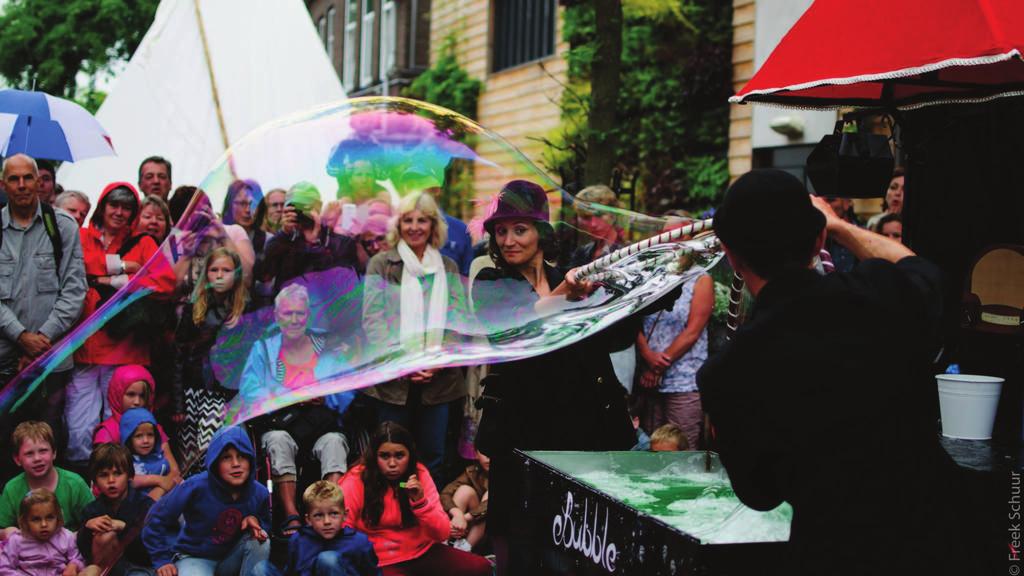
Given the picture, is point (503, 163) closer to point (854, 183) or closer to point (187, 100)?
point (854, 183)

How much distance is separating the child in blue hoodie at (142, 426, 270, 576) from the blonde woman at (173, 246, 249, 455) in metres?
0.67

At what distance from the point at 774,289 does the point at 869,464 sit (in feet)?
1.34

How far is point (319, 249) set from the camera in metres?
4.26

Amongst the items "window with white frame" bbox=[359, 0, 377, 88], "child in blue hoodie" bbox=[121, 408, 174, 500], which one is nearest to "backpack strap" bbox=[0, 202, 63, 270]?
"child in blue hoodie" bbox=[121, 408, 174, 500]

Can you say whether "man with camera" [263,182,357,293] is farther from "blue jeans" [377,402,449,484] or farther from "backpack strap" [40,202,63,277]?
"backpack strap" [40,202,63,277]

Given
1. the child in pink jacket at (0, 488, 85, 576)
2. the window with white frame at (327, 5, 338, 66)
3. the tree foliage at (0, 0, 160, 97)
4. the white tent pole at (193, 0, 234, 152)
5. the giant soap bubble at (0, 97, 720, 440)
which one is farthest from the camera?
the window with white frame at (327, 5, 338, 66)

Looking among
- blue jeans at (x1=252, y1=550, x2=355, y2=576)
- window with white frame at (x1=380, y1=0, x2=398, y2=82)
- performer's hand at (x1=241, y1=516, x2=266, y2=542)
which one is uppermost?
window with white frame at (x1=380, y1=0, x2=398, y2=82)

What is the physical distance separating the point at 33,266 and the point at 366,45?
2121cm

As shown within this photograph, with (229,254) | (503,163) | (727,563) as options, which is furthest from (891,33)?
(229,254)

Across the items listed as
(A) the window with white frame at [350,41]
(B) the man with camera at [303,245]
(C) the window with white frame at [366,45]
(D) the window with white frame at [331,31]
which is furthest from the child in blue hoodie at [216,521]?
(D) the window with white frame at [331,31]

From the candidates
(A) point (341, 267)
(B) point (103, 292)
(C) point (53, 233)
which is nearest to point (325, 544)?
(A) point (341, 267)

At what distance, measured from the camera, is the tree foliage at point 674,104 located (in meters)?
11.6

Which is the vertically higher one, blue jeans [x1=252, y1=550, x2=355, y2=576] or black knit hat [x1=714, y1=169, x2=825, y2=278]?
black knit hat [x1=714, y1=169, x2=825, y2=278]

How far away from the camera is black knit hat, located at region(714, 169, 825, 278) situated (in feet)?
7.70
